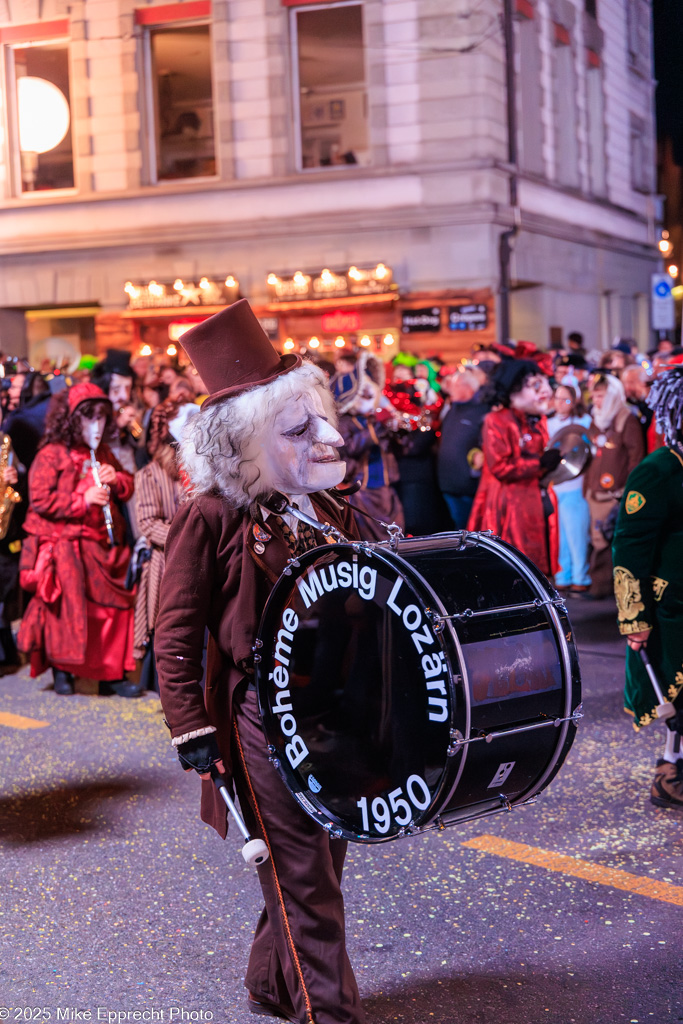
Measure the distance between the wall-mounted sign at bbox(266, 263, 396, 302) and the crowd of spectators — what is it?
27.8 ft

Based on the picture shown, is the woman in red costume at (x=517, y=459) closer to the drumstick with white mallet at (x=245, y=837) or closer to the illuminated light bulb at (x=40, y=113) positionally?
the drumstick with white mallet at (x=245, y=837)

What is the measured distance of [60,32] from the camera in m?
21.4

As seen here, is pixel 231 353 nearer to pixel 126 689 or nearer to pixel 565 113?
pixel 126 689

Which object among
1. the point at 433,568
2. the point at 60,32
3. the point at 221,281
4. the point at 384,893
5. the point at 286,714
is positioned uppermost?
the point at 60,32

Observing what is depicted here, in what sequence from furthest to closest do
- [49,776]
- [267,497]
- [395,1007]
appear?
[49,776] < [395,1007] < [267,497]

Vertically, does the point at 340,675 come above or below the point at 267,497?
below

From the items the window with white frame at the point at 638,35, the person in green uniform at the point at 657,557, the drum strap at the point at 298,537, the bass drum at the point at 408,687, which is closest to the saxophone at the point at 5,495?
the person in green uniform at the point at 657,557

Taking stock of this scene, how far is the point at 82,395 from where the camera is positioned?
732cm

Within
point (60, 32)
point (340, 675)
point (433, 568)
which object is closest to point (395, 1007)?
point (340, 675)

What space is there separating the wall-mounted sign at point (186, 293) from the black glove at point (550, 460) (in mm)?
13374

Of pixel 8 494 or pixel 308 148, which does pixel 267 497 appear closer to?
pixel 8 494

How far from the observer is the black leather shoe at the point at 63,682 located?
7.54m

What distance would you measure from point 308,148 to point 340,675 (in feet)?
63.4

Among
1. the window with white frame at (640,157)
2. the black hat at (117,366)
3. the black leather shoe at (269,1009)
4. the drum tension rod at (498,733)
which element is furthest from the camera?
the window with white frame at (640,157)
